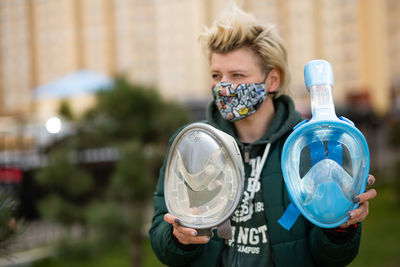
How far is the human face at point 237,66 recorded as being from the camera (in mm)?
1646

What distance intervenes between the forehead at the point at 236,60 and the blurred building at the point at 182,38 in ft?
57.9

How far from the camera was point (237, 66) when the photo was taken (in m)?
1.65

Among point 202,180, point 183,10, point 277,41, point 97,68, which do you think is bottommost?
point 202,180

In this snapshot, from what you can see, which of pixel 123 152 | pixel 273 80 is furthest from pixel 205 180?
pixel 123 152

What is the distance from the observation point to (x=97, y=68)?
76.9 feet

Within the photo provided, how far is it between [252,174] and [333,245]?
40 cm

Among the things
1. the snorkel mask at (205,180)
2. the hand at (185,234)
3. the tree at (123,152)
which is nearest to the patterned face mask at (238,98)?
the snorkel mask at (205,180)

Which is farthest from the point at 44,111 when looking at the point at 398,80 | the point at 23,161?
the point at 398,80

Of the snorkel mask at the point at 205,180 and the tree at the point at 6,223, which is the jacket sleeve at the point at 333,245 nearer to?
the snorkel mask at the point at 205,180

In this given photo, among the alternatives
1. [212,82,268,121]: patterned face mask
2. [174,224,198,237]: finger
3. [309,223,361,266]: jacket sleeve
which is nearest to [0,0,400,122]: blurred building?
[212,82,268,121]: patterned face mask

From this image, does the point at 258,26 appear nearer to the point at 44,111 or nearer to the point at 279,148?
the point at 279,148

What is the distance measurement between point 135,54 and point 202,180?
2222cm

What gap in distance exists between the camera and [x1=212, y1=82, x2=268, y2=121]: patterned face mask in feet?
5.44

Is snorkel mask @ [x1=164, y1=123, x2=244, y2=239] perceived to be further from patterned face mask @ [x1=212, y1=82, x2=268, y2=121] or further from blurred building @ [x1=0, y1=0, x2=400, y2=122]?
blurred building @ [x1=0, y1=0, x2=400, y2=122]
